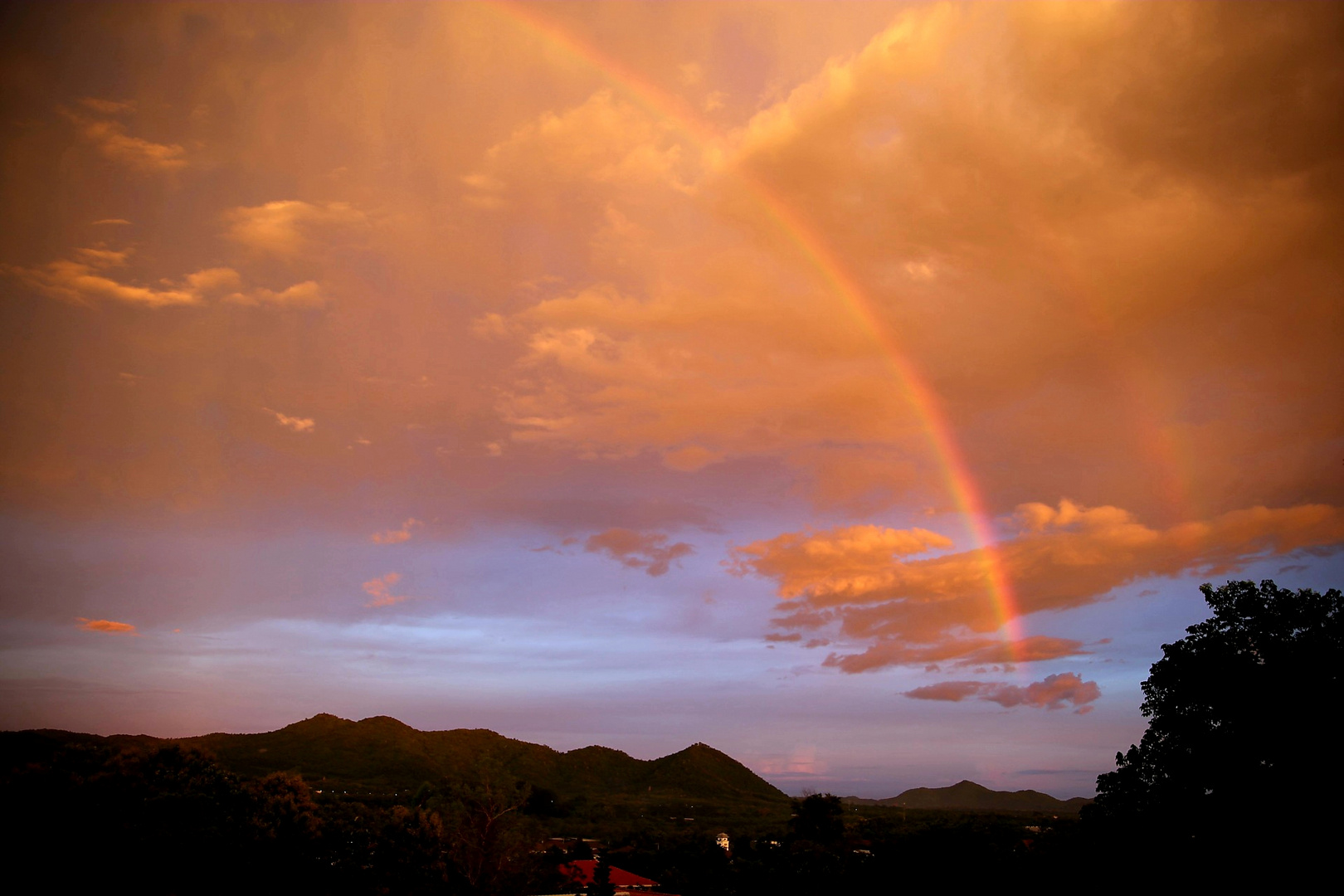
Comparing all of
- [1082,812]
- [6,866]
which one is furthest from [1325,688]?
[6,866]

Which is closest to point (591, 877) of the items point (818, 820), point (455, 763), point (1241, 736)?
point (818, 820)

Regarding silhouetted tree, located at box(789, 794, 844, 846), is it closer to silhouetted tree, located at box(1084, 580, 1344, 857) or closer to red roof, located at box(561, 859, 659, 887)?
red roof, located at box(561, 859, 659, 887)

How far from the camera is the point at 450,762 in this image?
493 ft

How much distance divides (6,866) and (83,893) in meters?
3.14

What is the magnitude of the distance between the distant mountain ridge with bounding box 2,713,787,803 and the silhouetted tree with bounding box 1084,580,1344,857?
96.4 metres

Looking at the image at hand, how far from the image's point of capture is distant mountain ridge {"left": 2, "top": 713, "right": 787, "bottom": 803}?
429 feet

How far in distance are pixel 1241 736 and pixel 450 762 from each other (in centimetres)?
14309

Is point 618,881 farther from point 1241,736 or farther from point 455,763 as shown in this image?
point 455,763

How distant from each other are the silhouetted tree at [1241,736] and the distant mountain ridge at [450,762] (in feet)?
316

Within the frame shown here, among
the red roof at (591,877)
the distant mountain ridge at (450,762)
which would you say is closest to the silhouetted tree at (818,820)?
the red roof at (591,877)

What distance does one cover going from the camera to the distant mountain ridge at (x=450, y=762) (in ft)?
429

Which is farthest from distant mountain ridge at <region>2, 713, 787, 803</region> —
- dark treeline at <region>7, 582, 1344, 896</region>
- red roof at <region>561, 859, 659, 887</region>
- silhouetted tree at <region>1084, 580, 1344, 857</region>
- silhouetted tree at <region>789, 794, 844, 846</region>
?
silhouetted tree at <region>1084, 580, 1344, 857</region>

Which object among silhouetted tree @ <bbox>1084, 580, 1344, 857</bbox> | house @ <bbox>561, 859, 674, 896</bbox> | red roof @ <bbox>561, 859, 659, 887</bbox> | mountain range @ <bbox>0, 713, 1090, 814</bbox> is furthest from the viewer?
mountain range @ <bbox>0, 713, 1090, 814</bbox>

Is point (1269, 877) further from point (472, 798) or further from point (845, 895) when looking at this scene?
point (472, 798)
